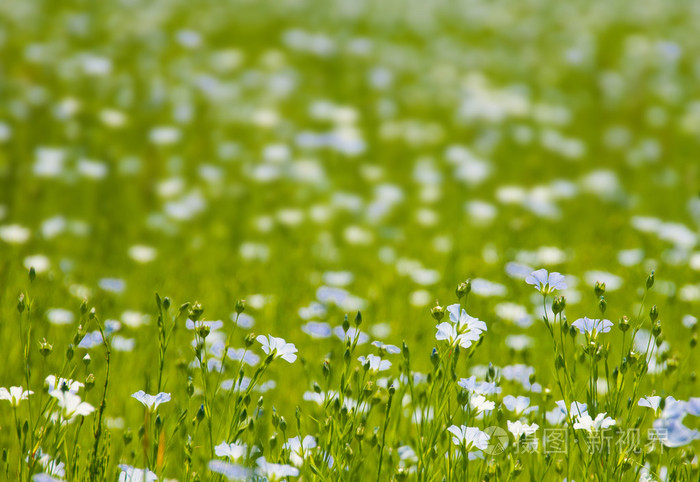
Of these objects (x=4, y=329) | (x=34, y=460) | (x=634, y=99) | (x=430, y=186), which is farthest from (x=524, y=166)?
(x=34, y=460)

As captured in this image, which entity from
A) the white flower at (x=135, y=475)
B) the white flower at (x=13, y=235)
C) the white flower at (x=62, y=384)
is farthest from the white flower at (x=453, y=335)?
the white flower at (x=13, y=235)

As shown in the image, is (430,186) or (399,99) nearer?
(430,186)

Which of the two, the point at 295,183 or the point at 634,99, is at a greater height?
the point at 634,99

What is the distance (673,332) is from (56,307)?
2.31 metres

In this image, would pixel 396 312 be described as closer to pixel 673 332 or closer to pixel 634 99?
pixel 673 332

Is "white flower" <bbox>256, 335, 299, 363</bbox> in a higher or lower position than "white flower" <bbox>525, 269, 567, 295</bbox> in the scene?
lower

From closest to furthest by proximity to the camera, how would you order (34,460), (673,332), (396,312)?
(34,460) → (673,332) → (396,312)

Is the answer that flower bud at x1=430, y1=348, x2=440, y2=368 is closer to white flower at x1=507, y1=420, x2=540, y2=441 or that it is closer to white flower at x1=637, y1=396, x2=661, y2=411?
white flower at x1=507, y1=420, x2=540, y2=441

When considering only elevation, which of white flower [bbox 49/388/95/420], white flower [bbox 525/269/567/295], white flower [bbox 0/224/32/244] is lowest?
white flower [bbox 49/388/95/420]

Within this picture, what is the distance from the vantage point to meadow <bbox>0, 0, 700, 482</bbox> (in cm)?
157

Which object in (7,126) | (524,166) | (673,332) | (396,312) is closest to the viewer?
(673,332)

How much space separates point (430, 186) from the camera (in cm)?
477

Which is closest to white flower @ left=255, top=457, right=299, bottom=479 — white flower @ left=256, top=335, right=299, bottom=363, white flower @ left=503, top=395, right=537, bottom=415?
white flower @ left=256, top=335, right=299, bottom=363

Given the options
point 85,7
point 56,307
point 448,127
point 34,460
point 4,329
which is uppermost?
point 85,7
